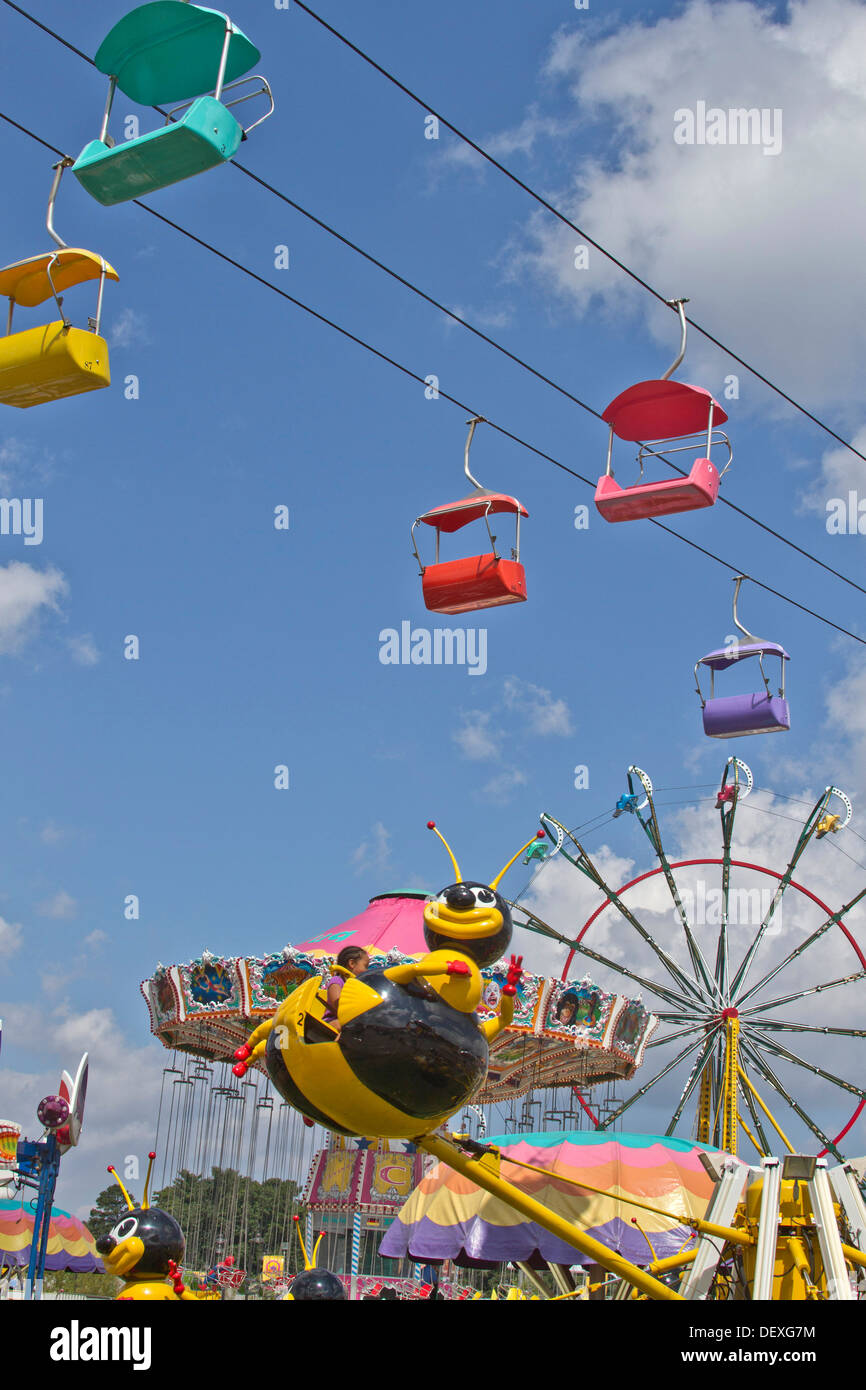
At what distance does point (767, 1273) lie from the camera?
571 cm

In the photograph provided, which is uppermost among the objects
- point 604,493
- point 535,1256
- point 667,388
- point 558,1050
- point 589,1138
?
point 667,388

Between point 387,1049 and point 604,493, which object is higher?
point 604,493

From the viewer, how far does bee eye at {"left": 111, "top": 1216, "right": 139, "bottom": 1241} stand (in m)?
7.13

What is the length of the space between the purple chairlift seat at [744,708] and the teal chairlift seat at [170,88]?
8037mm

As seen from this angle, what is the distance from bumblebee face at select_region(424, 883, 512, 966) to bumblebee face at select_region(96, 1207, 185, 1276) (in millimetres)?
2739

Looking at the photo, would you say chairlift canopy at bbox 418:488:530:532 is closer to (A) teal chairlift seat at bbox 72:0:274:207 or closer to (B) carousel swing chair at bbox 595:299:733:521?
(B) carousel swing chair at bbox 595:299:733:521

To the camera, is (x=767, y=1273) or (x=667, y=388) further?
(x=667, y=388)

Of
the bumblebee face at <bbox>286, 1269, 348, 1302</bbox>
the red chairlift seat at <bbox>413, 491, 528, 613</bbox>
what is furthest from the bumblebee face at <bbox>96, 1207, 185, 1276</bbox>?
the red chairlift seat at <bbox>413, 491, 528, 613</bbox>

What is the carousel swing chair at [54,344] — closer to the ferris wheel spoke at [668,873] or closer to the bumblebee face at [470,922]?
the bumblebee face at [470,922]

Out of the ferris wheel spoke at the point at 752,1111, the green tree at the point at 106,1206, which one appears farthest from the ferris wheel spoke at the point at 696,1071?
the green tree at the point at 106,1206

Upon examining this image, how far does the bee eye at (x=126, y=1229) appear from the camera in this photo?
7.13m
